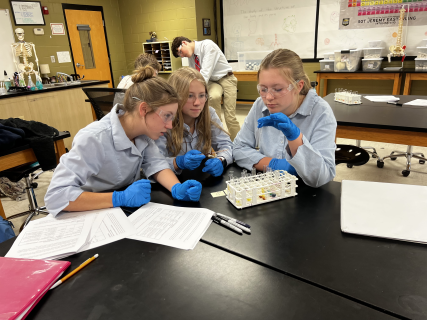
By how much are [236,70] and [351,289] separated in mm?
5138

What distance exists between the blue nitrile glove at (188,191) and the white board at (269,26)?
180 inches

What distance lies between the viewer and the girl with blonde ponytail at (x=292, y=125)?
1.14m

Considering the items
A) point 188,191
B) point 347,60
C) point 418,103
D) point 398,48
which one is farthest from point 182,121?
point 398,48

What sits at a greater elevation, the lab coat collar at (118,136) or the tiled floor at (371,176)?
the lab coat collar at (118,136)

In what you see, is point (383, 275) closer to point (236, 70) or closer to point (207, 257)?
point (207, 257)

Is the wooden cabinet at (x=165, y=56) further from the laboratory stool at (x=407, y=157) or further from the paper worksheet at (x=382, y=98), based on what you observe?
the laboratory stool at (x=407, y=157)

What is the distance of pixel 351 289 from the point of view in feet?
2.14

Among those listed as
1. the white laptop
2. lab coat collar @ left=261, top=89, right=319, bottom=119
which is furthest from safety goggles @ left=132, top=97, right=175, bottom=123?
the white laptop

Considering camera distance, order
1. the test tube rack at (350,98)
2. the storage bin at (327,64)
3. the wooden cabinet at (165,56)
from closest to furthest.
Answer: the test tube rack at (350,98), the storage bin at (327,64), the wooden cabinet at (165,56)

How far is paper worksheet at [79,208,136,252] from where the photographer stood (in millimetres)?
864

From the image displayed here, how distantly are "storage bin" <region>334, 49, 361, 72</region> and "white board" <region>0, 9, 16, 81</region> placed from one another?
477 cm

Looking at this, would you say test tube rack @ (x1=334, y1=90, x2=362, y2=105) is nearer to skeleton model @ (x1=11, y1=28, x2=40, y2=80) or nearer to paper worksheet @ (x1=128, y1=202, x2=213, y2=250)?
paper worksheet @ (x1=128, y1=202, x2=213, y2=250)

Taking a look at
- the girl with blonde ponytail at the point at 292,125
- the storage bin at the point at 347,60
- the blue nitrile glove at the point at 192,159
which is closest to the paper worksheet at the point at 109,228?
the blue nitrile glove at the point at 192,159

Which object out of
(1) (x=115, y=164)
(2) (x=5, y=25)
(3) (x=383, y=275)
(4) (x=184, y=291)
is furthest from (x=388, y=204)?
(2) (x=5, y=25)
